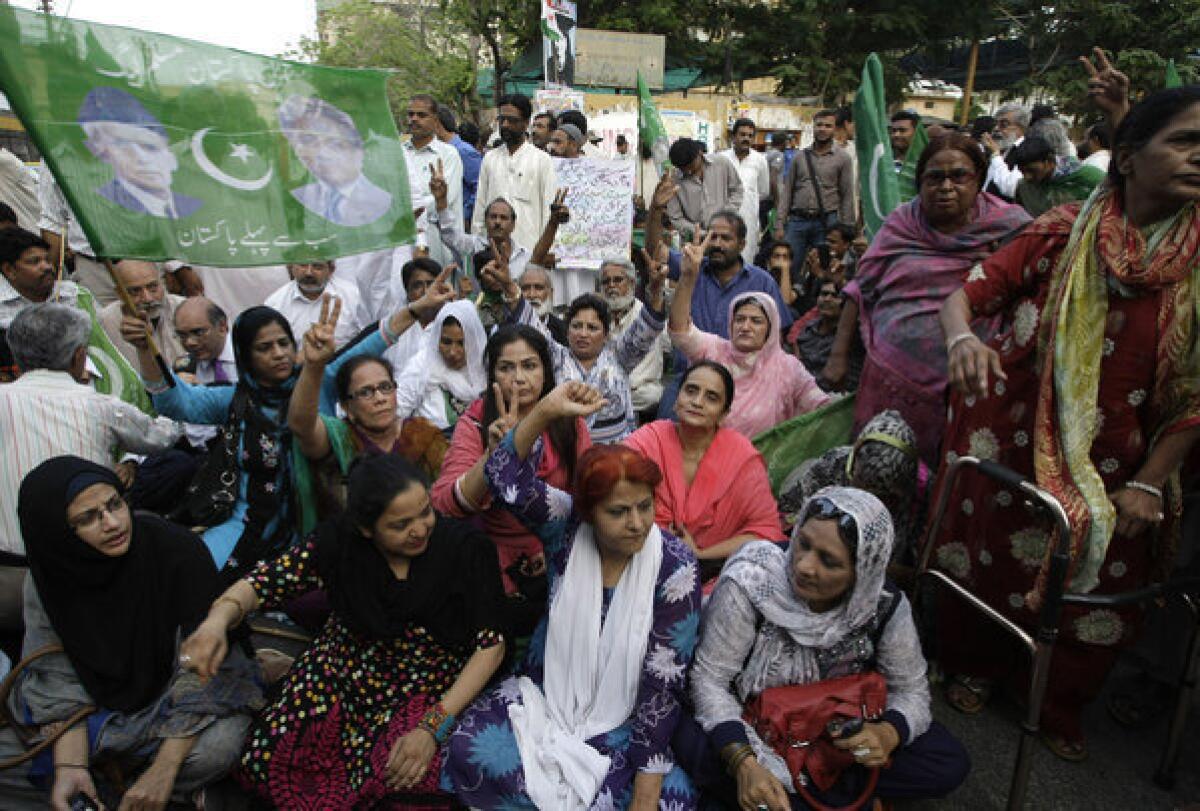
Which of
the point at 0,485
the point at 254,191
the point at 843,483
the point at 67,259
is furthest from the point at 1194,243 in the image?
the point at 67,259

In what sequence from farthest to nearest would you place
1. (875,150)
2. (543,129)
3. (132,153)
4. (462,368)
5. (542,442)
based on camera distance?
(543,129) < (462,368) < (875,150) < (542,442) < (132,153)

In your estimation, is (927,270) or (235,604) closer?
(235,604)

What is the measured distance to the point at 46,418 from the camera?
2893 millimetres

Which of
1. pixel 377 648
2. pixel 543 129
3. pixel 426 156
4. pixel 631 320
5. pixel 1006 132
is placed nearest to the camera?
pixel 377 648

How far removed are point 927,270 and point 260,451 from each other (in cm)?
301

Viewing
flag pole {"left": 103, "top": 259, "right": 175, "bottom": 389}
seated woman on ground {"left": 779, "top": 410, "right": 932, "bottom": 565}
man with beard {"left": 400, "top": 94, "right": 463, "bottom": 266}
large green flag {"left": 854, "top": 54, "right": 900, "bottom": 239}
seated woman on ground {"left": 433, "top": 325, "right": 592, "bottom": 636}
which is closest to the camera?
flag pole {"left": 103, "top": 259, "right": 175, "bottom": 389}

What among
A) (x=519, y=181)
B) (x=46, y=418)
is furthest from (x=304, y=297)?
(x=519, y=181)

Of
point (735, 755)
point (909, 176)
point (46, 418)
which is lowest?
point (735, 755)

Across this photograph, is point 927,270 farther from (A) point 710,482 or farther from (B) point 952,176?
(A) point 710,482

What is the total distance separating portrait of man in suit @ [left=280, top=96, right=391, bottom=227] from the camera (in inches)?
129

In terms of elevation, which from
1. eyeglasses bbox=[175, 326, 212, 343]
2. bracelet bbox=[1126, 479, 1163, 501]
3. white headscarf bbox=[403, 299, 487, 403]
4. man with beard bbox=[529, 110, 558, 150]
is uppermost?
man with beard bbox=[529, 110, 558, 150]

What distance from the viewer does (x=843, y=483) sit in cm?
311

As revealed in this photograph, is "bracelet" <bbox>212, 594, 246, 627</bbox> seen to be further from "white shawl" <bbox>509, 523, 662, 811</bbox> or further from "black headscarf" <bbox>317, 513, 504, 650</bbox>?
"white shawl" <bbox>509, 523, 662, 811</bbox>

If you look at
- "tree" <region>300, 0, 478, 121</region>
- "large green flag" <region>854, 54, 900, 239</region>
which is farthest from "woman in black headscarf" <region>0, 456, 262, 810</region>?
"tree" <region>300, 0, 478, 121</region>
